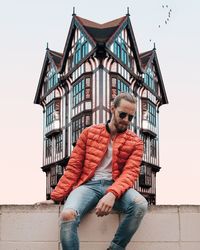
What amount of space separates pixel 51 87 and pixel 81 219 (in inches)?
1265

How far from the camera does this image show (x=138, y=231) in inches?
164

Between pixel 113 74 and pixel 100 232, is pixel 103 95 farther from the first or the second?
pixel 100 232

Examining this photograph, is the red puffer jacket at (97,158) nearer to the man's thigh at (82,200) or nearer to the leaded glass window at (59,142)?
the man's thigh at (82,200)

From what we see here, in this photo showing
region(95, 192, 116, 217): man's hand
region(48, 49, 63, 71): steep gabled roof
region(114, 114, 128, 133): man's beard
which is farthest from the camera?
region(48, 49, 63, 71): steep gabled roof

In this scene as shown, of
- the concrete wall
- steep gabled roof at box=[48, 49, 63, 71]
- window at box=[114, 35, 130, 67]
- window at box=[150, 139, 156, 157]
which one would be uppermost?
steep gabled roof at box=[48, 49, 63, 71]

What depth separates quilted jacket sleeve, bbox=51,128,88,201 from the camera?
13.0 feet

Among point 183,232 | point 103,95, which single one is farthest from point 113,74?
point 183,232

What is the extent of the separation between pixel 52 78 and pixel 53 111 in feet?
8.36

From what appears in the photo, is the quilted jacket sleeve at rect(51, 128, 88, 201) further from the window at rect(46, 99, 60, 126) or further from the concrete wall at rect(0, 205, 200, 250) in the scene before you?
the window at rect(46, 99, 60, 126)

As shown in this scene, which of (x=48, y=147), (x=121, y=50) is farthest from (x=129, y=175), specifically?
(x=48, y=147)

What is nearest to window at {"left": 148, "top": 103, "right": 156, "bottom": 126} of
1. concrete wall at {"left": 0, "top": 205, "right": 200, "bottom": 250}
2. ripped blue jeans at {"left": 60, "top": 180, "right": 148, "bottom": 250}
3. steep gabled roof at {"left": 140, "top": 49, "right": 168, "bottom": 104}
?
steep gabled roof at {"left": 140, "top": 49, "right": 168, "bottom": 104}

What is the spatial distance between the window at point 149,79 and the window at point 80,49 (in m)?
5.49

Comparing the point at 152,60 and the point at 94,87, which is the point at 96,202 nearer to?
the point at 94,87

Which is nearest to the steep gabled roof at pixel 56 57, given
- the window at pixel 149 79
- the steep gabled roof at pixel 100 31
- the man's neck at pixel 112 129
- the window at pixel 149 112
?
the steep gabled roof at pixel 100 31
